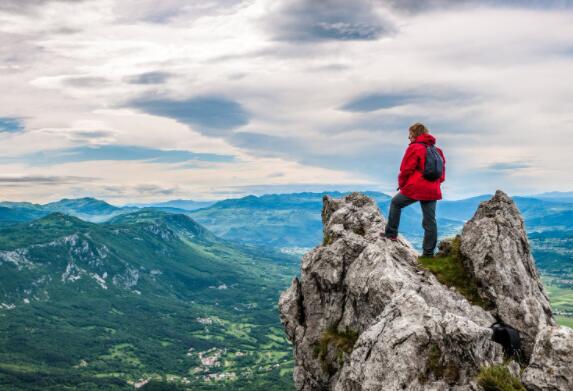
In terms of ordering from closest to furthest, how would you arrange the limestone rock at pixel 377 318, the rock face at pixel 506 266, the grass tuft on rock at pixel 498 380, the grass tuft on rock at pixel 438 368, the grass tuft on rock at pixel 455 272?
the grass tuft on rock at pixel 498 380, the grass tuft on rock at pixel 438 368, the limestone rock at pixel 377 318, the rock face at pixel 506 266, the grass tuft on rock at pixel 455 272

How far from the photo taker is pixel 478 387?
50.1ft

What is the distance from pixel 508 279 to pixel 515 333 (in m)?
6.12

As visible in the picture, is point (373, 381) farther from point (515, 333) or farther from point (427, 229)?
point (427, 229)

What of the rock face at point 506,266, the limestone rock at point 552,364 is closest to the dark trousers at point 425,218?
the rock face at point 506,266

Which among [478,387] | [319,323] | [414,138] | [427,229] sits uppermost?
[414,138]

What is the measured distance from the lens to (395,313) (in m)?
19.5

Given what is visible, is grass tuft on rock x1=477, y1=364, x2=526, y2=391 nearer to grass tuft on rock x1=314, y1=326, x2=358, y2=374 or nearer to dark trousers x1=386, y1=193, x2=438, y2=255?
grass tuft on rock x1=314, y1=326, x2=358, y2=374

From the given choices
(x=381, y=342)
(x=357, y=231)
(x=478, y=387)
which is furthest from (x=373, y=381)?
(x=357, y=231)

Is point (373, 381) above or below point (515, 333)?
below

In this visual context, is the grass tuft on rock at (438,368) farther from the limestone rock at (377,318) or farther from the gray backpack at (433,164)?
the gray backpack at (433,164)

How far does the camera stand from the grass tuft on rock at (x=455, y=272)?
993 inches

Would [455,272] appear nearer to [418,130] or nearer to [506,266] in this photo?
[506,266]

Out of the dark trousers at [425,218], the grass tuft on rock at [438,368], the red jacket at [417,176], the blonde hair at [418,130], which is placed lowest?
the grass tuft on rock at [438,368]

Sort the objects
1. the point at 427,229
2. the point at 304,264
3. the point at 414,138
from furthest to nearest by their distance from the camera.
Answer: the point at 304,264
the point at 427,229
the point at 414,138
